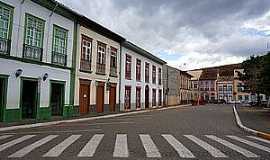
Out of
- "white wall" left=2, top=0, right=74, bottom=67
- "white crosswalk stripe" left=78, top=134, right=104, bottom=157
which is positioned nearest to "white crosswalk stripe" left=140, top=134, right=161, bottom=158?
"white crosswalk stripe" left=78, top=134, right=104, bottom=157

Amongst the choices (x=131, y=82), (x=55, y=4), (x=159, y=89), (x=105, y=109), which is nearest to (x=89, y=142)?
(x=55, y=4)

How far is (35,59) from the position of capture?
829 inches

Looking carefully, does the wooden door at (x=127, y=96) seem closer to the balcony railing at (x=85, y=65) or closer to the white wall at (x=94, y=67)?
the white wall at (x=94, y=67)

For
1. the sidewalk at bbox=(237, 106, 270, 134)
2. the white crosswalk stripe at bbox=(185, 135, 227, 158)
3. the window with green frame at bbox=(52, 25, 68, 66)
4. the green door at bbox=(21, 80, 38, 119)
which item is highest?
the window with green frame at bbox=(52, 25, 68, 66)

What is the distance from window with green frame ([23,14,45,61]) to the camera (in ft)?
66.6

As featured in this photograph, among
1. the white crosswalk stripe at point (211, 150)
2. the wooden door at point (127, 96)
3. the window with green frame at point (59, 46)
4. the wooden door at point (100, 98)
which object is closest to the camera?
the white crosswalk stripe at point (211, 150)

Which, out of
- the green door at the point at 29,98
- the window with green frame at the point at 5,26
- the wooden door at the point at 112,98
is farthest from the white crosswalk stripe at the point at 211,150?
the wooden door at the point at 112,98

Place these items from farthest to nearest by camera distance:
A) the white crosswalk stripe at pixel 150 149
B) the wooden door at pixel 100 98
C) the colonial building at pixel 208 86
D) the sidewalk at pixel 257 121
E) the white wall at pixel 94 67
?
the colonial building at pixel 208 86, the wooden door at pixel 100 98, the white wall at pixel 94 67, the sidewalk at pixel 257 121, the white crosswalk stripe at pixel 150 149

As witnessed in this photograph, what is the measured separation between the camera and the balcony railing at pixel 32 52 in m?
20.1

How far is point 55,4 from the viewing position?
74.6 feet

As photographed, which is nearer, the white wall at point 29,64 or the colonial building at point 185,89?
the white wall at point 29,64

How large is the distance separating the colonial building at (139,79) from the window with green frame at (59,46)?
11598 mm

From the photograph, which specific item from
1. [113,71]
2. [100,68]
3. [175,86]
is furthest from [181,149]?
[175,86]

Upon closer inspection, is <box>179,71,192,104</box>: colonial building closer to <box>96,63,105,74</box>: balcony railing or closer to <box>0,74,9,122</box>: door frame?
<box>96,63,105,74</box>: balcony railing
